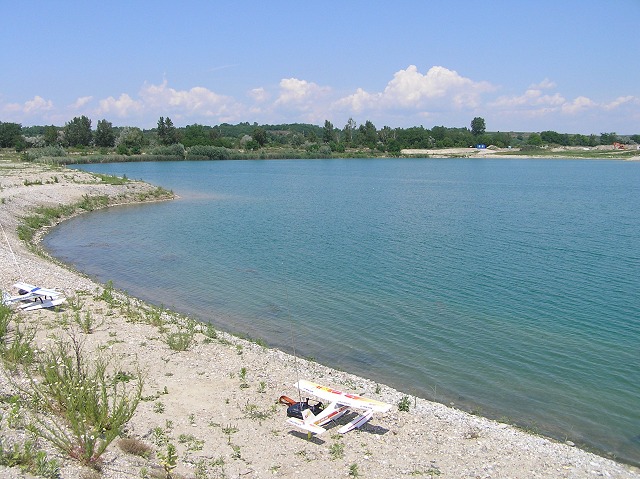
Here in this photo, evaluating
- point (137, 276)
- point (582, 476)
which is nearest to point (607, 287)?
point (582, 476)

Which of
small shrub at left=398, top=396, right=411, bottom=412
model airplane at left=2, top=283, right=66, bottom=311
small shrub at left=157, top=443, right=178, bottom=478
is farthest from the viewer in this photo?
model airplane at left=2, top=283, right=66, bottom=311

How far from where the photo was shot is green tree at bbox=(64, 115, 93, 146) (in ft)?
568

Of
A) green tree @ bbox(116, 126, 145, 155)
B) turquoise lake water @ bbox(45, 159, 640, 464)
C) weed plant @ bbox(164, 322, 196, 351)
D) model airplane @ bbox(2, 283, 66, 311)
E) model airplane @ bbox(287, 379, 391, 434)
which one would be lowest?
turquoise lake water @ bbox(45, 159, 640, 464)

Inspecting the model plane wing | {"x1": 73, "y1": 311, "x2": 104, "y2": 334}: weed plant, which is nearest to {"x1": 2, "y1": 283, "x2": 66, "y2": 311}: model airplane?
{"x1": 73, "y1": 311, "x2": 104, "y2": 334}: weed plant

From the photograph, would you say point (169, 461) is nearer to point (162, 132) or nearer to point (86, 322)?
point (86, 322)

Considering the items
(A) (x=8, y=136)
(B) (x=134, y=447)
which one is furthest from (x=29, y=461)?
(A) (x=8, y=136)

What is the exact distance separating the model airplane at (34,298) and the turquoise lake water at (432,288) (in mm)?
5974

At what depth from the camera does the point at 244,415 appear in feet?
46.9

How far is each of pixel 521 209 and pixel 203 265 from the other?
1505 inches

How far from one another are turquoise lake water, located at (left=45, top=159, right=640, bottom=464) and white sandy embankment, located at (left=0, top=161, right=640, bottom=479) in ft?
6.92

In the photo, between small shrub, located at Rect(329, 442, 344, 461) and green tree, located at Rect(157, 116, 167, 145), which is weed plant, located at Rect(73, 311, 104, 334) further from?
green tree, located at Rect(157, 116, 167, 145)

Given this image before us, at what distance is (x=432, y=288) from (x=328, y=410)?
51.3ft

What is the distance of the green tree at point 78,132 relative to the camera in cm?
17312

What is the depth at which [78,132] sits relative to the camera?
174 metres
